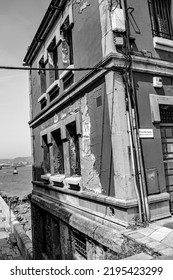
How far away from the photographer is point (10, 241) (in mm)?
14578

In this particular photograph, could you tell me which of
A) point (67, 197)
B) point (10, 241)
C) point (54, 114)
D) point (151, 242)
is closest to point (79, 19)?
point (54, 114)

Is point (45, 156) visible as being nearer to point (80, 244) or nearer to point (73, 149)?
point (73, 149)

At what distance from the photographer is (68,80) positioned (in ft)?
23.3

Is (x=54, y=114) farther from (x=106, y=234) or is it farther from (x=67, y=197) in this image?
(x=106, y=234)

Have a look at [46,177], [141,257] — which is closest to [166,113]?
[141,257]

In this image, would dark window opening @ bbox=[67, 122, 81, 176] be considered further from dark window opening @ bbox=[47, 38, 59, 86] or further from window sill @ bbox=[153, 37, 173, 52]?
window sill @ bbox=[153, 37, 173, 52]

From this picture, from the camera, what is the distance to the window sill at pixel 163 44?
210 inches

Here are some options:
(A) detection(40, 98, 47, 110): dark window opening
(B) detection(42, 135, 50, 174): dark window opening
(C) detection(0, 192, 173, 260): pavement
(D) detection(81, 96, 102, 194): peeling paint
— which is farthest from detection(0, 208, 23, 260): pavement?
(C) detection(0, 192, 173, 260): pavement

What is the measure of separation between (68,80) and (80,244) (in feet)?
16.5

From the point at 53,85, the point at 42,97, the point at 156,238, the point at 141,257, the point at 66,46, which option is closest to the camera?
the point at 141,257

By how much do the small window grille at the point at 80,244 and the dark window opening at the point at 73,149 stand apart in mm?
1912

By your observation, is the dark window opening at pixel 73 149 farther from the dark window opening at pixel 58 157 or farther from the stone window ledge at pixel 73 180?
the dark window opening at pixel 58 157

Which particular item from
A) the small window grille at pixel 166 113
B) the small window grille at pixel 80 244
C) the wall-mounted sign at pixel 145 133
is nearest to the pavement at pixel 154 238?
the wall-mounted sign at pixel 145 133
